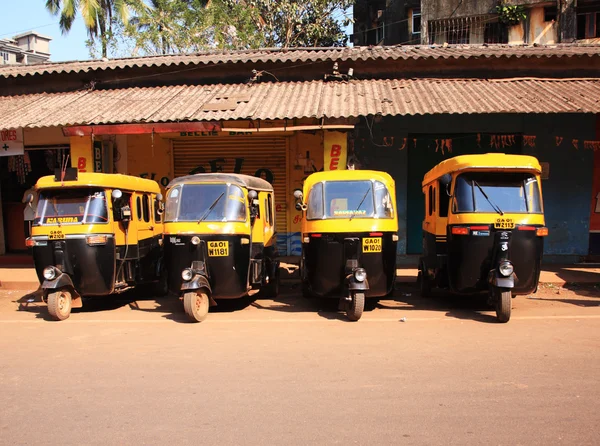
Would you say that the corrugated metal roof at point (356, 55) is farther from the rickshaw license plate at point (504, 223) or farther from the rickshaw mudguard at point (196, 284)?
the rickshaw mudguard at point (196, 284)

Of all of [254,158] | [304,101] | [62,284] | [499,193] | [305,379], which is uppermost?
[304,101]

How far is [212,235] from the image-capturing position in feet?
24.7

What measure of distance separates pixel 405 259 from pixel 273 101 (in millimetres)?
4993

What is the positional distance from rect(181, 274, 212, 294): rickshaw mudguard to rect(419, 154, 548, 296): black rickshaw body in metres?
3.72

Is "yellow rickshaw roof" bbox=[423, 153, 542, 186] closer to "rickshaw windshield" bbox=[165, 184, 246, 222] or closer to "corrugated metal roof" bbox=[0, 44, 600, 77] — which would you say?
"rickshaw windshield" bbox=[165, 184, 246, 222]

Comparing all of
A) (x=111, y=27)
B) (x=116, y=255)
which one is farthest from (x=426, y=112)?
(x=111, y=27)

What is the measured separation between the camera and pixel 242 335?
6551 mm

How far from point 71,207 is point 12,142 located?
571cm

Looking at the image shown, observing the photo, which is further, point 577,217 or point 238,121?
point 577,217

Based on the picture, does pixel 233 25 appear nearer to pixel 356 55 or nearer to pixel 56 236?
pixel 356 55

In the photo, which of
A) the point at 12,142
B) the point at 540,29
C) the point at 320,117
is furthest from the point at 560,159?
the point at 12,142

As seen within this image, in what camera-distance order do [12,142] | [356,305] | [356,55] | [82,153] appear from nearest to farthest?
[356,305] → [82,153] → [12,142] → [356,55]

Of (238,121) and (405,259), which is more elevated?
(238,121)

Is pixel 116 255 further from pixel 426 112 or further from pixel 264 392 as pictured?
pixel 426 112
